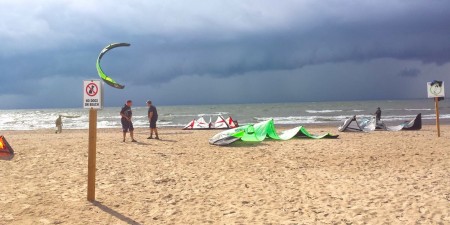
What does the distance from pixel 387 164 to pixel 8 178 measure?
8.53m

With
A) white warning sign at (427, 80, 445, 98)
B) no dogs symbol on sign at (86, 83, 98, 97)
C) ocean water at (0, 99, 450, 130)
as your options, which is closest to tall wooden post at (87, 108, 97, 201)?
no dogs symbol on sign at (86, 83, 98, 97)

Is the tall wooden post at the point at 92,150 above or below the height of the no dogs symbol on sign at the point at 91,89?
below

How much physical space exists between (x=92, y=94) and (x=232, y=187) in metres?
3.09

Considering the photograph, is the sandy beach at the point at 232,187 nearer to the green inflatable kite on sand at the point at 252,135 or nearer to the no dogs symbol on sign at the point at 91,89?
the no dogs symbol on sign at the point at 91,89

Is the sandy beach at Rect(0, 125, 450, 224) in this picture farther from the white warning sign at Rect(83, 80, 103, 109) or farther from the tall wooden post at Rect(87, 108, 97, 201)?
the white warning sign at Rect(83, 80, 103, 109)

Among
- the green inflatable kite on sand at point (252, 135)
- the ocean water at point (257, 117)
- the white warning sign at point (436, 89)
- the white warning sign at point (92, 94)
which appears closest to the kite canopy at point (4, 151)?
the white warning sign at point (92, 94)

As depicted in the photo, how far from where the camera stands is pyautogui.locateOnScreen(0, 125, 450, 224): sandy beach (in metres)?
5.56

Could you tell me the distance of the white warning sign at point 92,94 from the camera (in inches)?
230

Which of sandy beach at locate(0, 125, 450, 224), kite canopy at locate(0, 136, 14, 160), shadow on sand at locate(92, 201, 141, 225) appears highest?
kite canopy at locate(0, 136, 14, 160)

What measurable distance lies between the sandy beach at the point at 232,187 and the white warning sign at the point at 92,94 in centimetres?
165

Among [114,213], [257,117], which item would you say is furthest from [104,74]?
[257,117]

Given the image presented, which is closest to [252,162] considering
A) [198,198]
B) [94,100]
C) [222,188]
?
[222,188]

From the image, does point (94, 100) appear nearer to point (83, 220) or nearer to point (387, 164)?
point (83, 220)

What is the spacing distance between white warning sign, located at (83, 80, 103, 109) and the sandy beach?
5.42 feet
